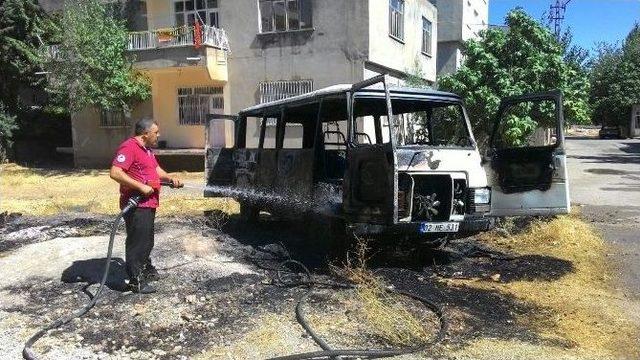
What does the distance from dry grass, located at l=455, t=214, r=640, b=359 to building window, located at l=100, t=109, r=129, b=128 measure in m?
16.0

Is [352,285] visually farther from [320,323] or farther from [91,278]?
[91,278]

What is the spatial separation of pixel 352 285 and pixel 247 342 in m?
1.50

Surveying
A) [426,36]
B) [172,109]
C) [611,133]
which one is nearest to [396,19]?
[426,36]

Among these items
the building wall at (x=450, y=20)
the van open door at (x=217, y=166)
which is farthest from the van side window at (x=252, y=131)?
the building wall at (x=450, y=20)

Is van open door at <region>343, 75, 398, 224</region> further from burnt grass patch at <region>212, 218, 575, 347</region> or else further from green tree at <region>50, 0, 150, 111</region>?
green tree at <region>50, 0, 150, 111</region>

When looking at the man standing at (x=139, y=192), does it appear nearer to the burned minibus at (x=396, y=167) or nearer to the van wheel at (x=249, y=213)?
the burned minibus at (x=396, y=167)

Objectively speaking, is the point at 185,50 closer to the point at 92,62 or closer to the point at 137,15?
the point at 92,62

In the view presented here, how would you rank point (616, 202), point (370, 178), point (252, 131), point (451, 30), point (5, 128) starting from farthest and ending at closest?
point (451, 30) → point (5, 128) → point (252, 131) → point (616, 202) → point (370, 178)

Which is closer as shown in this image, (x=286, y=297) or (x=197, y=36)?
Result: (x=286, y=297)

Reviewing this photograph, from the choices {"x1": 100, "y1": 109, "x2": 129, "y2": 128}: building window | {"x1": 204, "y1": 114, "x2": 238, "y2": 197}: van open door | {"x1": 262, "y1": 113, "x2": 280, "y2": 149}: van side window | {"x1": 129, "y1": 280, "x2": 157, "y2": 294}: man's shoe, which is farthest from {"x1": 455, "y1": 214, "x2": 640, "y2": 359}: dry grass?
{"x1": 100, "y1": 109, "x2": 129, "y2": 128}: building window

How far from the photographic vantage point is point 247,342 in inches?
168

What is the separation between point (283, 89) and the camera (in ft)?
57.4

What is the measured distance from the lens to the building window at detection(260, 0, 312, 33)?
55.8 ft

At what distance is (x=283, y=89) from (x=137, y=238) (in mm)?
12634
